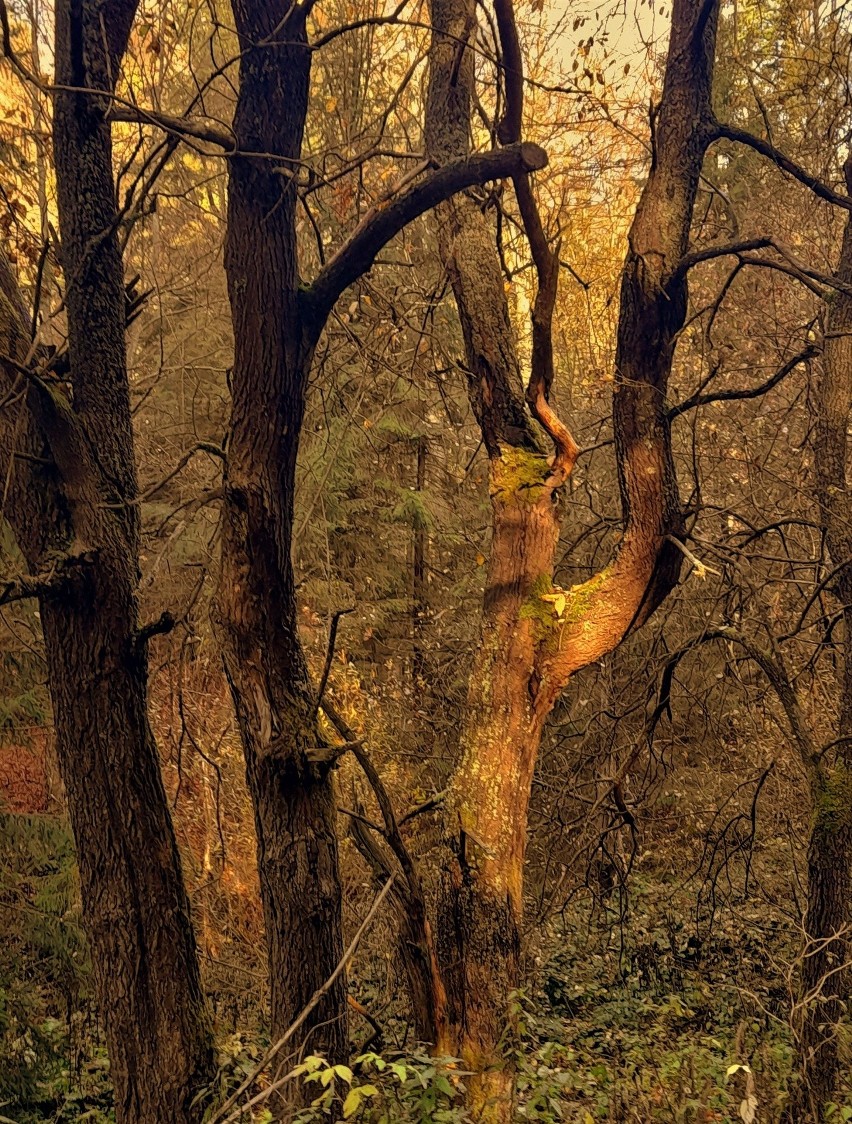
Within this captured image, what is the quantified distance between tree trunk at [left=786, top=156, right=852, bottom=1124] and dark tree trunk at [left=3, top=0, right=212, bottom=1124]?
125 inches

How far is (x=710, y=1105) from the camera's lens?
15.8 feet

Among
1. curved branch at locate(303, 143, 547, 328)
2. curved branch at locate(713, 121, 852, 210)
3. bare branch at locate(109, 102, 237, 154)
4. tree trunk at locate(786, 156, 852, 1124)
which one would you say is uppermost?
Result: curved branch at locate(713, 121, 852, 210)

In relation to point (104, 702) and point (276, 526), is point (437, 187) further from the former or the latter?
point (104, 702)

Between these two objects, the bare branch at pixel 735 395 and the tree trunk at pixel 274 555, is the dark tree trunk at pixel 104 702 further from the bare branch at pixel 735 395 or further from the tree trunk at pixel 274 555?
the bare branch at pixel 735 395

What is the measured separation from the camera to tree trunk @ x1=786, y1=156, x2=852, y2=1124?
4.97 metres

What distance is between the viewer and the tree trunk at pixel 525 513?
416cm

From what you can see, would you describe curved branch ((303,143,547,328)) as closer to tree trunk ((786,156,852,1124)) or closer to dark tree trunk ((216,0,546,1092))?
dark tree trunk ((216,0,546,1092))

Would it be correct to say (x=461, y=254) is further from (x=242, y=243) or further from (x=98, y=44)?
(x=98, y=44)

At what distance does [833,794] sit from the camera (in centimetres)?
528

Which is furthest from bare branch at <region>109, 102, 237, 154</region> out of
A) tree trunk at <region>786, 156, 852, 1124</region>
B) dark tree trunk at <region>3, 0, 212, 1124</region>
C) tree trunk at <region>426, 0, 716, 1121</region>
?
tree trunk at <region>786, 156, 852, 1124</region>

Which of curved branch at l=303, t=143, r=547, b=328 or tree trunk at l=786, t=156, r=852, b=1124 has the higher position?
curved branch at l=303, t=143, r=547, b=328

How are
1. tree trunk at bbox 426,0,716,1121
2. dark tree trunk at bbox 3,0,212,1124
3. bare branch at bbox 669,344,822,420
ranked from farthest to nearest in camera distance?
1. bare branch at bbox 669,344,822,420
2. tree trunk at bbox 426,0,716,1121
3. dark tree trunk at bbox 3,0,212,1124

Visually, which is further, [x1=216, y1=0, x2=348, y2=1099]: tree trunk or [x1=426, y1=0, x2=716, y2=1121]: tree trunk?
[x1=426, y1=0, x2=716, y2=1121]: tree trunk

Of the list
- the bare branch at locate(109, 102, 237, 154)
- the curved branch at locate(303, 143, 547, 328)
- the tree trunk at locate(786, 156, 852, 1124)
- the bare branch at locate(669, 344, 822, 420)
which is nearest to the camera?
the bare branch at locate(109, 102, 237, 154)
